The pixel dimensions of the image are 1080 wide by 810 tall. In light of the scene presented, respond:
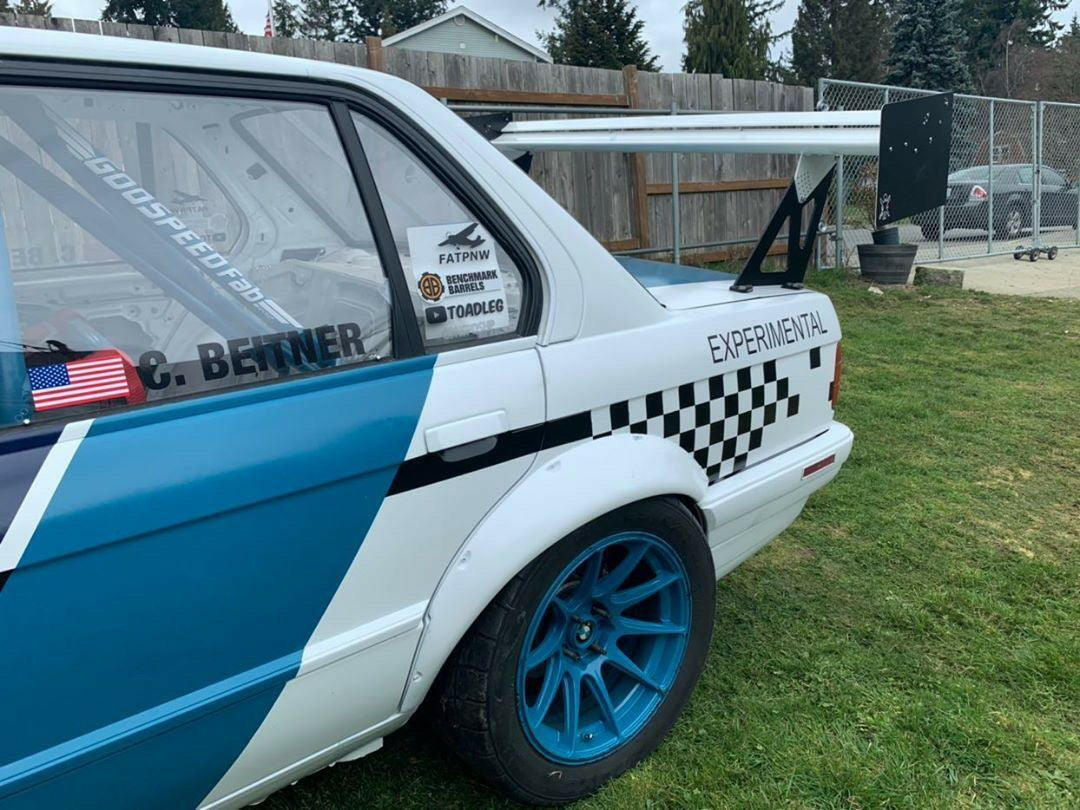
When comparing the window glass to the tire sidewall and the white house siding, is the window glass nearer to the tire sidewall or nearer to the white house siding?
the tire sidewall

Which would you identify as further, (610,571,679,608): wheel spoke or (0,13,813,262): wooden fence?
(0,13,813,262): wooden fence

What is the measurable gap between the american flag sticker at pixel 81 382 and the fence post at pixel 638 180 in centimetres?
737

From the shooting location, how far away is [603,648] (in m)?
2.09

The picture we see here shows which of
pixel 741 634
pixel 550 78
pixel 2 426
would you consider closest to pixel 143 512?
pixel 2 426

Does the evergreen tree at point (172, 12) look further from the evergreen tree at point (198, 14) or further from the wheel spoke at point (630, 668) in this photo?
the wheel spoke at point (630, 668)

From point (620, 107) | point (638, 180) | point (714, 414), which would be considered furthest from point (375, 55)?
point (714, 414)

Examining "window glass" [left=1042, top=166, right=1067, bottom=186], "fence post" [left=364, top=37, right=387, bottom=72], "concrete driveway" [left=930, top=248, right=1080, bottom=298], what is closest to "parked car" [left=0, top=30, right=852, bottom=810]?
"fence post" [left=364, top=37, right=387, bottom=72]

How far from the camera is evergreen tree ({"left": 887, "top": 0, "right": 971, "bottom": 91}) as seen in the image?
3462 cm

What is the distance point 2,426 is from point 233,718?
61 cm

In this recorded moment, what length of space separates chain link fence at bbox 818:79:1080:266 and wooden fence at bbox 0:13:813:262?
878 millimetres

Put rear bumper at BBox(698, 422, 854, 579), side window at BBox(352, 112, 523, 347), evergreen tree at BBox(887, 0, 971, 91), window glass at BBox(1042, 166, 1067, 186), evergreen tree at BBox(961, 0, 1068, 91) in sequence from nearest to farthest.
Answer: side window at BBox(352, 112, 523, 347) < rear bumper at BBox(698, 422, 854, 579) < window glass at BBox(1042, 166, 1067, 186) < evergreen tree at BBox(887, 0, 971, 91) < evergreen tree at BBox(961, 0, 1068, 91)

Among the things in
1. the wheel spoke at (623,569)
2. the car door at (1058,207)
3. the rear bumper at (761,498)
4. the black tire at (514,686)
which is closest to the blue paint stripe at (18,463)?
the black tire at (514,686)

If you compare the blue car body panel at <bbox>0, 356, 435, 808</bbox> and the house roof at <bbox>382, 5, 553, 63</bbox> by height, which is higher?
the house roof at <bbox>382, 5, 553, 63</bbox>

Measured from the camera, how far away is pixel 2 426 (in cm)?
122
